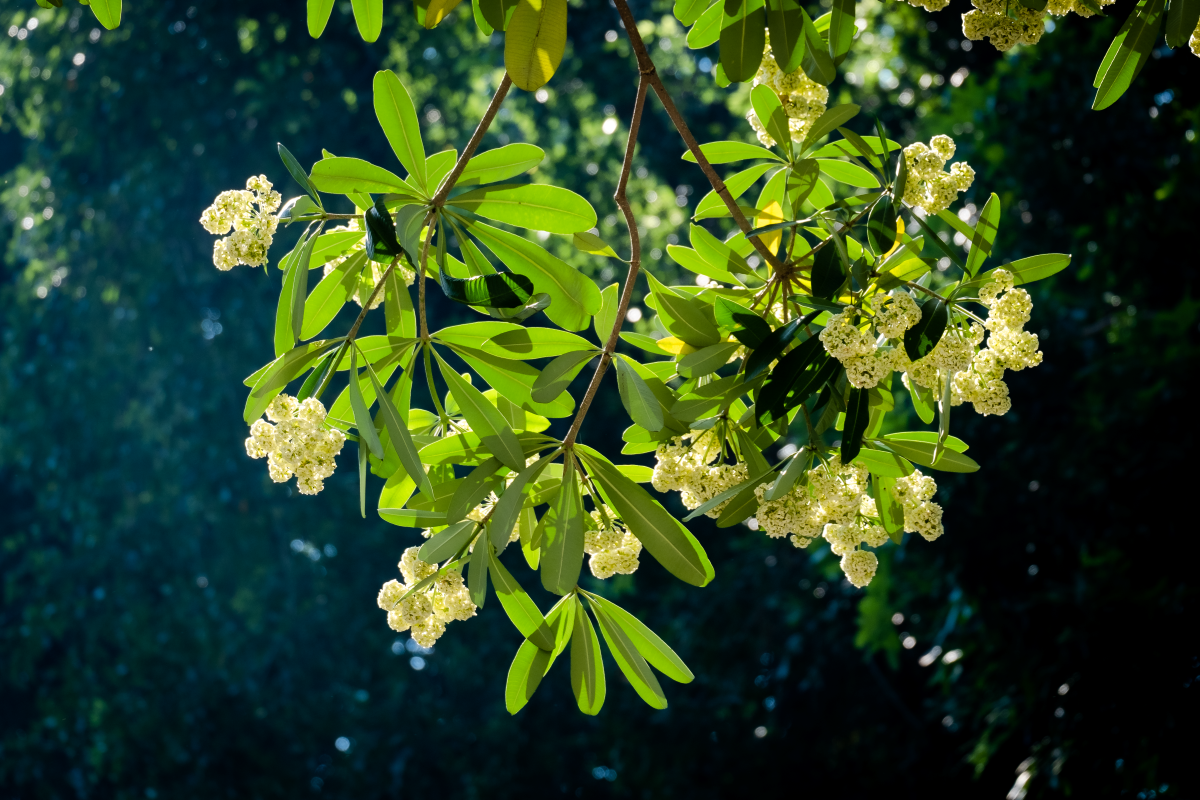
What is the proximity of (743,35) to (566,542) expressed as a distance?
0.56 m

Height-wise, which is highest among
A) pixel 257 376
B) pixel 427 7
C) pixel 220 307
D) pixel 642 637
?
pixel 427 7

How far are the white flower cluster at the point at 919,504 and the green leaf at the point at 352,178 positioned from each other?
639mm

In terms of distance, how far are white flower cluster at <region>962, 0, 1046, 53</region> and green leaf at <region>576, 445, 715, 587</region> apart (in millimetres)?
624

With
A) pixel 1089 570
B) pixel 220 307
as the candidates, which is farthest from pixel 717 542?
pixel 220 307

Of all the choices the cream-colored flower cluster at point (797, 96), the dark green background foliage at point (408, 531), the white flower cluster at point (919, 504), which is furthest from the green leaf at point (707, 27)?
the dark green background foliage at point (408, 531)

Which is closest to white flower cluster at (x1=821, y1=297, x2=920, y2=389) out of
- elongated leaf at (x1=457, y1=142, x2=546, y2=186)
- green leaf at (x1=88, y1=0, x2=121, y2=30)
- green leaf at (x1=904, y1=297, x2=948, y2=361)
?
green leaf at (x1=904, y1=297, x2=948, y2=361)

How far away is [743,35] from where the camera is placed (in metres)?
1.00

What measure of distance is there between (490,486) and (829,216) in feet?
1.50

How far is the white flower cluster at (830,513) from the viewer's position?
3.14 ft

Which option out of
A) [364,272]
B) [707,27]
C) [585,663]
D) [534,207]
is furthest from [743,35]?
[585,663]

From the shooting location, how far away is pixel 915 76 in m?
4.07

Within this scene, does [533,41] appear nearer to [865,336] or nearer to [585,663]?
[865,336]

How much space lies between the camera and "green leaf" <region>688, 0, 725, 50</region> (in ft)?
3.74

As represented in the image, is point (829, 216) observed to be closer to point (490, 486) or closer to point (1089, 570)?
point (490, 486)
